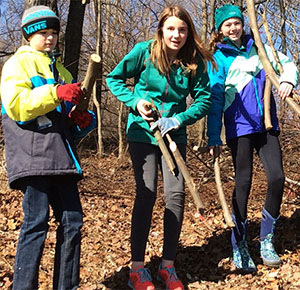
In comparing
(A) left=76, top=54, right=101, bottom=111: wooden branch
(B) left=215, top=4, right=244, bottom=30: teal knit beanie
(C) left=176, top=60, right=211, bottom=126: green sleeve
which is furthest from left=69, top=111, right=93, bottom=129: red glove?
(B) left=215, top=4, right=244, bottom=30: teal knit beanie

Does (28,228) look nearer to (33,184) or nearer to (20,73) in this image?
(33,184)

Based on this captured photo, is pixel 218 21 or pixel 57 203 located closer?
pixel 57 203

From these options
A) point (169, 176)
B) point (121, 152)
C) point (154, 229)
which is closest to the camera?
point (169, 176)

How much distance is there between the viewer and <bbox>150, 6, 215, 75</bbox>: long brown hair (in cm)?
319

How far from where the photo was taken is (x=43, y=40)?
9.23ft

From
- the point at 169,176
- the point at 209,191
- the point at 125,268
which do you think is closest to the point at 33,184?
the point at 169,176

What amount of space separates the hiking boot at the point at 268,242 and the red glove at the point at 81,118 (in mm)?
1751

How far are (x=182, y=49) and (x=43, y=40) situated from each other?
1.06 m

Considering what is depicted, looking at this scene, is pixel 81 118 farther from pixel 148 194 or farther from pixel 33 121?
pixel 148 194

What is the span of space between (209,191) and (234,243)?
2.28 metres

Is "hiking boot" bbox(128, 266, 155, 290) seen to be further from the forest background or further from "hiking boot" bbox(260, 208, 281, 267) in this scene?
"hiking boot" bbox(260, 208, 281, 267)

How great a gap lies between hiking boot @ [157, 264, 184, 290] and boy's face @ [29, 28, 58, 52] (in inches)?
71.0

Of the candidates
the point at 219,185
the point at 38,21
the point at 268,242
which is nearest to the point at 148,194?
the point at 219,185

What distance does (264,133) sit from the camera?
3.56m
